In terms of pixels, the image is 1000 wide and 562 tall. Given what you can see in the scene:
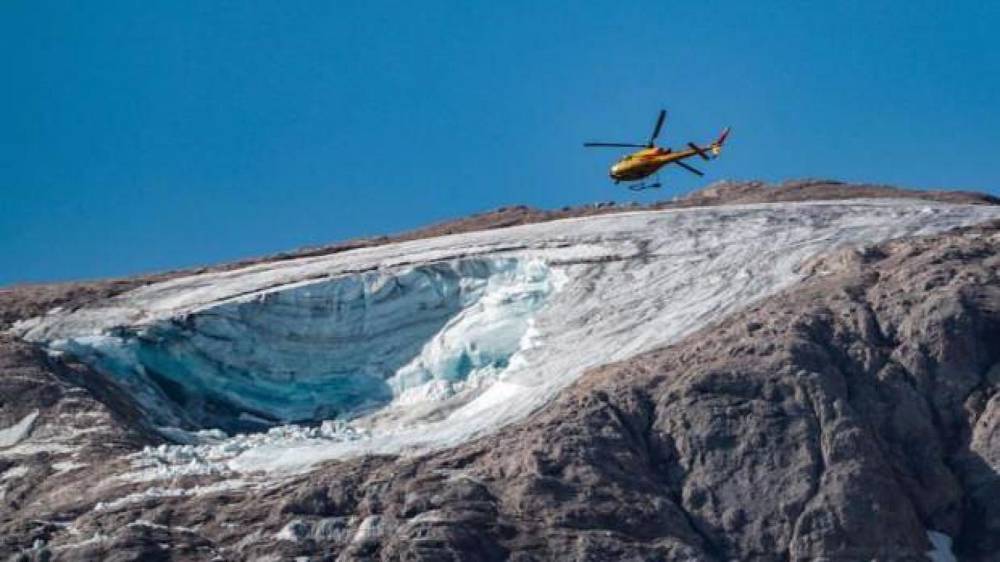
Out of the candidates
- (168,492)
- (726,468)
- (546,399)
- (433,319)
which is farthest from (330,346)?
(726,468)

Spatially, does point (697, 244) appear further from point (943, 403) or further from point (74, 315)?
point (74, 315)

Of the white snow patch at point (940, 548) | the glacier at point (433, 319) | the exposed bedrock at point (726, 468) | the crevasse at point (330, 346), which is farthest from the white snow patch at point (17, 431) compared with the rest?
the white snow patch at point (940, 548)

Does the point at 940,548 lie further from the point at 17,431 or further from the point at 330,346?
the point at 17,431

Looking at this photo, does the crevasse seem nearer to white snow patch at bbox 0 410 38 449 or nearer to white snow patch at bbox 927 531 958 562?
white snow patch at bbox 0 410 38 449

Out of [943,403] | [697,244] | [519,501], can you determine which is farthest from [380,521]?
[697,244]

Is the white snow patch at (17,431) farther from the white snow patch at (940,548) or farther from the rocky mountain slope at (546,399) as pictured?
the white snow patch at (940,548)

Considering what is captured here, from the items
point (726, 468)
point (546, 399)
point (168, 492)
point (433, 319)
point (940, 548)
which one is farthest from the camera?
point (433, 319)
